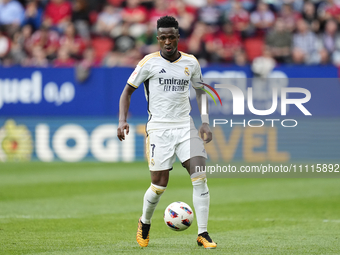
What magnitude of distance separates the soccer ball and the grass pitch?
0.69ft

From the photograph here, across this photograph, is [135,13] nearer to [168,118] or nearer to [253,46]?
[253,46]

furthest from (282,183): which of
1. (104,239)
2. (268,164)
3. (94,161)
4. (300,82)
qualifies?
(104,239)

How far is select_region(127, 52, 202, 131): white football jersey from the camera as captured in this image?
6.11 m

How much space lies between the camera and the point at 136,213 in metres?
8.77

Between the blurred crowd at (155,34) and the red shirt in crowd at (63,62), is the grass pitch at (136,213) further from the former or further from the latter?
the blurred crowd at (155,34)

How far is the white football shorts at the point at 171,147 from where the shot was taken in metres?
6.07

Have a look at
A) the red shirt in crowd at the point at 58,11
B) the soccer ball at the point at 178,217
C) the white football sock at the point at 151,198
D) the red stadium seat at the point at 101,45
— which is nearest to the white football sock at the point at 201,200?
the soccer ball at the point at 178,217

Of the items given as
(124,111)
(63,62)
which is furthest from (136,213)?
(63,62)

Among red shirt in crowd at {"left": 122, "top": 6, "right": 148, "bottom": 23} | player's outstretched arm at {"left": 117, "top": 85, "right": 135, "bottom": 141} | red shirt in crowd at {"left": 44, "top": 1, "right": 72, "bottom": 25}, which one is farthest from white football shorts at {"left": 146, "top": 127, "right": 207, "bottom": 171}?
red shirt in crowd at {"left": 44, "top": 1, "right": 72, "bottom": 25}

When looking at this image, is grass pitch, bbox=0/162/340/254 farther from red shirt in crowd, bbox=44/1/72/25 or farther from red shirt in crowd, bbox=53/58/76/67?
red shirt in crowd, bbox=44/1/72/25

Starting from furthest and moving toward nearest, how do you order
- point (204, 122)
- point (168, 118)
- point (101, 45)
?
point (101, 45) < point (204, 122) < point (168, 118)

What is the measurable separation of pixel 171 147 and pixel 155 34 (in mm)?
11209

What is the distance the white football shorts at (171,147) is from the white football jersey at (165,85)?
3.4 inches

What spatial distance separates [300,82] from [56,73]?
6644mm
